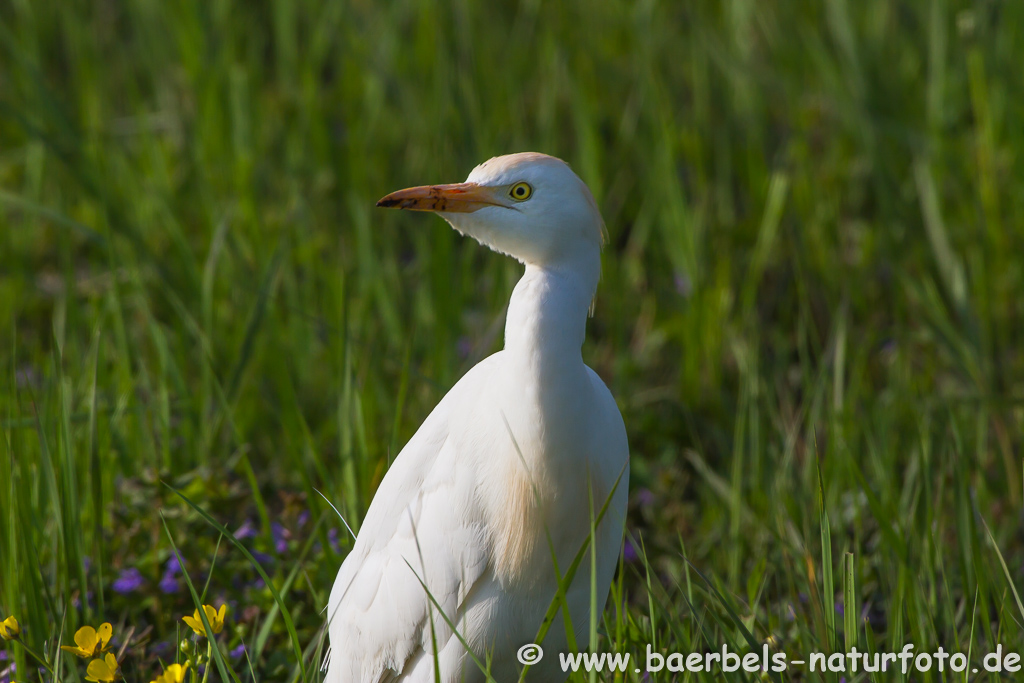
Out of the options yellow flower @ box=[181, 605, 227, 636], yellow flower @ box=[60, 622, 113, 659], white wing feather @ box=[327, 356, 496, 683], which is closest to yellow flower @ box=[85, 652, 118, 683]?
yellow flower @ box=[60, 622, 113, 659]

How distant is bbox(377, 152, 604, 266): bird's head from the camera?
1.94 meters

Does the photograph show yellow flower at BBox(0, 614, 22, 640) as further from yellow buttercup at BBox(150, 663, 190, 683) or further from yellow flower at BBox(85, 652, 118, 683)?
yellow buttercup at BBox(150, 663, 190, 683)

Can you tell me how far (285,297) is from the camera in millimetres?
3688

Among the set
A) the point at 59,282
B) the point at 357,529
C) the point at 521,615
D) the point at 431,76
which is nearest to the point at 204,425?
the point at 357,529

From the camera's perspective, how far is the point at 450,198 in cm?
199

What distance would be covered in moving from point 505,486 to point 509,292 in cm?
137

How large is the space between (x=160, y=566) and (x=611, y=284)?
1.98m

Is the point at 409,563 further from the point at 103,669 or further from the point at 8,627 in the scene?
the point at 8,627

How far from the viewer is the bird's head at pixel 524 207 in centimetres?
194

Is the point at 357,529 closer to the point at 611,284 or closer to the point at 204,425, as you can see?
the point at 204,425

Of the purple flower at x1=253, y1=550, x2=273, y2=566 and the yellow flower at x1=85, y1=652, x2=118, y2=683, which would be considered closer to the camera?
the yellow flower at x1=85, y1=652, x2=118, y2=683

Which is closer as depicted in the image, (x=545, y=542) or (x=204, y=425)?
(x=545, y=542)

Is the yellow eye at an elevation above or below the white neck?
above

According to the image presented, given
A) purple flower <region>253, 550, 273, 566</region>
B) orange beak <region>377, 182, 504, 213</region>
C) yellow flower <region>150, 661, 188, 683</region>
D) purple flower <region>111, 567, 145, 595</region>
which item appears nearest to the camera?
yellow flower <region>150, 661, 188, 683</region>
